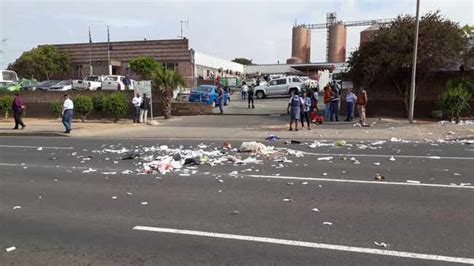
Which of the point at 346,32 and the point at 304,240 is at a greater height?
the point at 346,32

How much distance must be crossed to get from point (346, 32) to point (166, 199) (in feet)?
Result: 398

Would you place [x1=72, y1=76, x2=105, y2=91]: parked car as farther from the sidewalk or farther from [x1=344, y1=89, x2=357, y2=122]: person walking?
[x1=344, y1=89, x2=357, y2=122]: person walking

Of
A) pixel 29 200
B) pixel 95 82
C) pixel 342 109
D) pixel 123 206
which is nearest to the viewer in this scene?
pixel 123 206

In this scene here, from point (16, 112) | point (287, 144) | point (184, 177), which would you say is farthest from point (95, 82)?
point (184, 177)

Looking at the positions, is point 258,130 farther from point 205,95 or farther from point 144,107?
point 205,95

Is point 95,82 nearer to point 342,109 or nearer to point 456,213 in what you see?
point 342,109

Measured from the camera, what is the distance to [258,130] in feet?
68.5

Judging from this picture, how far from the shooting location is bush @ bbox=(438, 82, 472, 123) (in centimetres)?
2200

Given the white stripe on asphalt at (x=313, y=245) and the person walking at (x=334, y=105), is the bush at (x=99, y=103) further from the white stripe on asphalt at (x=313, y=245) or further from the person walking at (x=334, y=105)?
the white stripe on asphalt at (x=313, y=245)

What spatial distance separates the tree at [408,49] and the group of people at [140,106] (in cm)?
1134

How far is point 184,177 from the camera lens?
32.1 feet

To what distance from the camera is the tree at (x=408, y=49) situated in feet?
76.2

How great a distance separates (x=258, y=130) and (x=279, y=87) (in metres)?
20.1

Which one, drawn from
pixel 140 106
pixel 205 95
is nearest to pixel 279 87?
pixel 205 95
